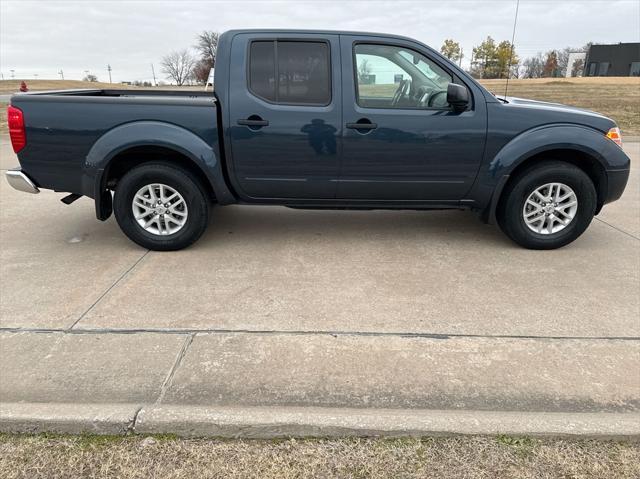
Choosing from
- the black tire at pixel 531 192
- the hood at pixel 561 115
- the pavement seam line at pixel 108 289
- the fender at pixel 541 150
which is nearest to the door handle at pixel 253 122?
the pavement seam line at pixel 108 289

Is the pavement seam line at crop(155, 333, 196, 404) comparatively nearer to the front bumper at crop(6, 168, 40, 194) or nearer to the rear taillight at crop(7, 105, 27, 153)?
the front bumper at crop(6, 168, 40, 194)

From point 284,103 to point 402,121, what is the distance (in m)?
1.05

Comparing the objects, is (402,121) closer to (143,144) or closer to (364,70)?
(364,70)

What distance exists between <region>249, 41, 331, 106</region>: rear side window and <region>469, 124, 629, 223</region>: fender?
1605 millimetres

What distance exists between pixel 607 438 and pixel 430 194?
2612 millimetres

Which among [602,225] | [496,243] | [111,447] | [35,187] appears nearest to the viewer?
[111,447]

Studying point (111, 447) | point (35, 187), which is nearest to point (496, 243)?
point (111, 447)

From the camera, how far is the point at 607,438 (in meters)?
2.28

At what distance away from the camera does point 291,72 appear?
4273 mm

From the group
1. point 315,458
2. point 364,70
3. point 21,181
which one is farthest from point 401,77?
point 21,181

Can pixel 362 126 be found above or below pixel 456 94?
below

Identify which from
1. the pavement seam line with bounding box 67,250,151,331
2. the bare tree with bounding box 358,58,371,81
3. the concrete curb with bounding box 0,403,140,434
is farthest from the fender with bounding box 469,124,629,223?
the concrete curb with bounding box 0,403,140,434

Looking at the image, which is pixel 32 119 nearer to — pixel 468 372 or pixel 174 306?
pixel 174 306

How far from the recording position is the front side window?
429 centimetres
